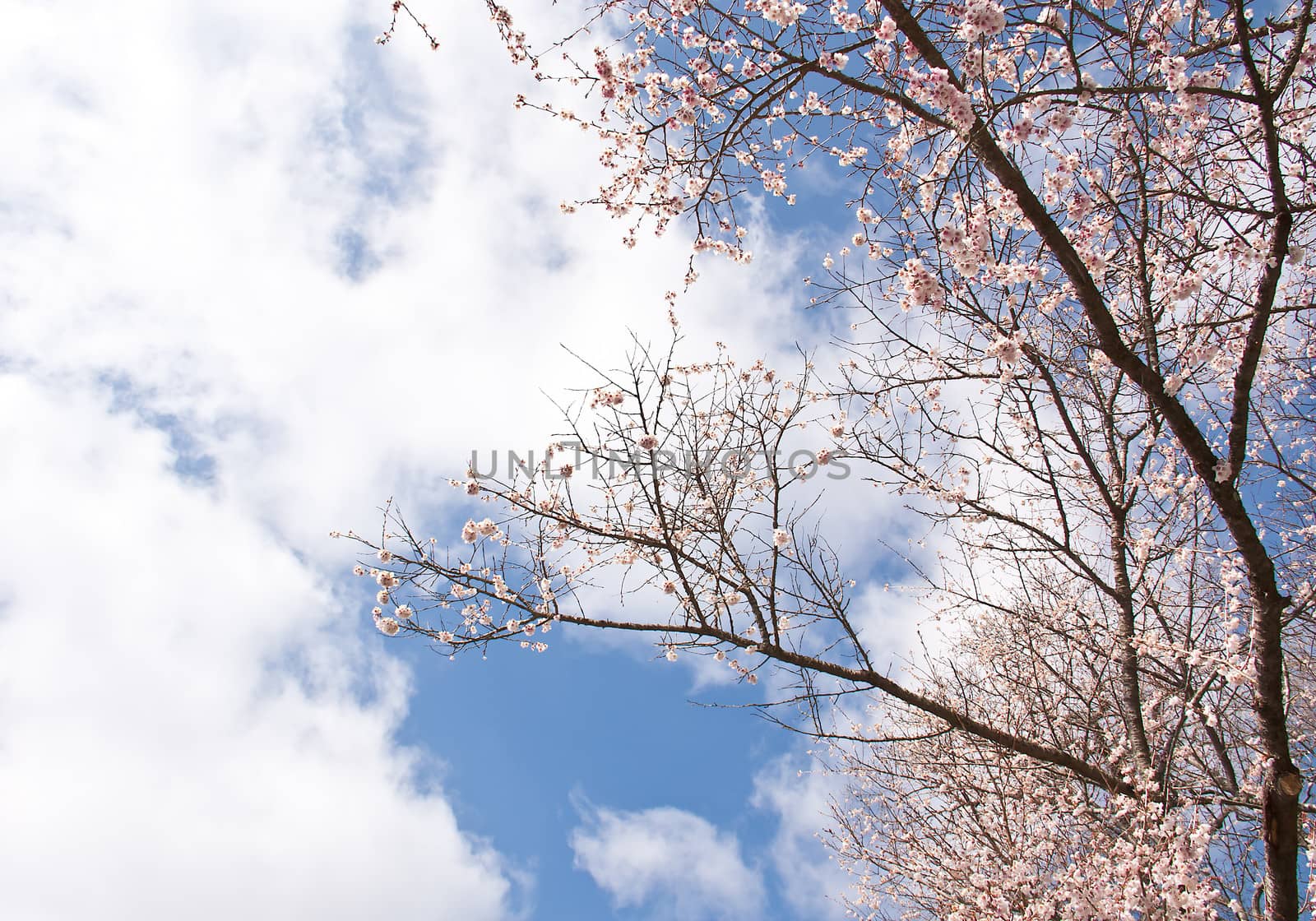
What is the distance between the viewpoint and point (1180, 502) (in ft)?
19.3

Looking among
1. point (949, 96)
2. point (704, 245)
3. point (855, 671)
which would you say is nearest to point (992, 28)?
point (949, 96)

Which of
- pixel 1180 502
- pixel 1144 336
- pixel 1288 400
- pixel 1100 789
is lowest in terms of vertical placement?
pixel 1100 789

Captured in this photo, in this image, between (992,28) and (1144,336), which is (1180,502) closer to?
(1144,336)

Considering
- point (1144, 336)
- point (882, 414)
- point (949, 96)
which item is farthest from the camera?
point (882, 414)

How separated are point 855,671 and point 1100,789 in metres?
2.18

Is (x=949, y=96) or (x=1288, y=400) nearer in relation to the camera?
(x=949, y=96)

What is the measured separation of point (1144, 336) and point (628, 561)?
3541mm

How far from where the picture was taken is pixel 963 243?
10.4ft

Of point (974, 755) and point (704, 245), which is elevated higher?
point (704, 245)

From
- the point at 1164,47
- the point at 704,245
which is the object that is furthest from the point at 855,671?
the point at 1164,47

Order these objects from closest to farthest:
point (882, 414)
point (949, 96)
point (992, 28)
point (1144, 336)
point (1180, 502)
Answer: point (992, 28) < point (949, 96) < point (1144, 336) < point (1180, 502) < point (882, 414)

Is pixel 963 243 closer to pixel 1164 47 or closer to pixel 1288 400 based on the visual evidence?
pixel 1164 47

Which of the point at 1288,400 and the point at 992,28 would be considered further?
the point at 1288,400

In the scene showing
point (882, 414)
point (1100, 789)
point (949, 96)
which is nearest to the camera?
point (949, 96)
